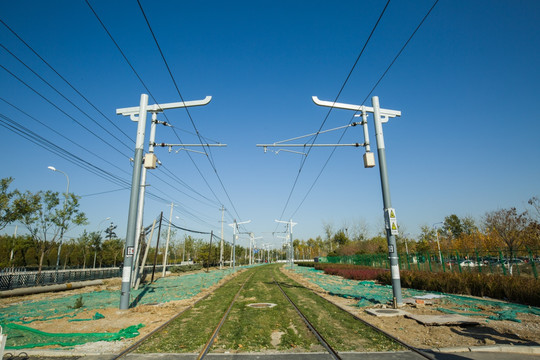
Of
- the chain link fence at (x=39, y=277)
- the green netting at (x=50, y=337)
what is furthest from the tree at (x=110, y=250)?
the green netting at (x=50, y=337)

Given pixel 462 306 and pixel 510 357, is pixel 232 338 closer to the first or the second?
pixel 510 357

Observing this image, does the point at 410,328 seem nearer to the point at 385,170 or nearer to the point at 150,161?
the point at 385,170

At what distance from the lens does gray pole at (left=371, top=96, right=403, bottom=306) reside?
1095 centimetres

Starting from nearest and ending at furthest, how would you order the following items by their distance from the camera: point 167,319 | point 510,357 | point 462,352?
point 510,357 → point 462,352 → point 167,319

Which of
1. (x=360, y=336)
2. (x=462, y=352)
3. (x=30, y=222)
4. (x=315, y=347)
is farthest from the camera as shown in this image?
(x=30, y=222)

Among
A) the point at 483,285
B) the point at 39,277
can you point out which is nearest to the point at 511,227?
the point at 483,285

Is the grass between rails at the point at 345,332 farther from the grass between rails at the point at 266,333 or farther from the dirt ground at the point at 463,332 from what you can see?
the dirt ground at the point at 463,332

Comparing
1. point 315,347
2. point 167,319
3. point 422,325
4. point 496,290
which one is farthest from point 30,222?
point 496,290

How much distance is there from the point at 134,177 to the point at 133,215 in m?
1.62

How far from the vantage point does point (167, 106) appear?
13.4 metres

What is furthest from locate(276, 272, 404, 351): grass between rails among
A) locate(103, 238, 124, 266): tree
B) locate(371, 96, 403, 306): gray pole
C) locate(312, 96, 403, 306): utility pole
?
locate(103, 238, 124, 266): tree

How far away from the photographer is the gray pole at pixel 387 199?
35.9 feet

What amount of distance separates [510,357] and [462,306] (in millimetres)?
6791

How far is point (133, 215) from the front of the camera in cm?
1180
